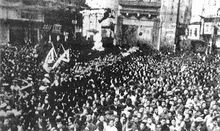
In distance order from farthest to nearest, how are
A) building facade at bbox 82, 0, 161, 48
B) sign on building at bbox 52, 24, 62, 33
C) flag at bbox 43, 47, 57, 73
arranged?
building facade at bbox 82, 0, 161, 48
sign on building at bbox 52, 24, 62, 33
flag at bbox 43, 47, 57, 73

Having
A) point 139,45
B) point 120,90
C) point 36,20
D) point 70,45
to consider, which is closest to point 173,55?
point 139,45

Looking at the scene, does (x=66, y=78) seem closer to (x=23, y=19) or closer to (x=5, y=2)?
(x=23, y=19)

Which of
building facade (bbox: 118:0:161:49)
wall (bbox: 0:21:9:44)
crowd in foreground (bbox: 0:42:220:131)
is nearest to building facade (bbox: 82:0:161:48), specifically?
building facade (bbox: 118:0:161:49)

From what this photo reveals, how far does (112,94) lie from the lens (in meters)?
7.05

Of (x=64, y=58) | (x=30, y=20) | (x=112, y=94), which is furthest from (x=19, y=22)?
(x=112, y=94)

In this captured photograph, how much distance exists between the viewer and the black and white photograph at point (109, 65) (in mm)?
5238

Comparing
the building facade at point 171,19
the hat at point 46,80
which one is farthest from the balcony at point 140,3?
the hat at point 46,80

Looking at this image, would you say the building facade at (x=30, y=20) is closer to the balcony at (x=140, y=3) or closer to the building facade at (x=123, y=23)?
the building facade at (x=123, y=23)

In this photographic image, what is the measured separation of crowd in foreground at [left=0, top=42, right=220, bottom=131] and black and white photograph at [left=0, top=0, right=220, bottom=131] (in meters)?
0.02

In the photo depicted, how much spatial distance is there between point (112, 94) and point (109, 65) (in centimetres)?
124

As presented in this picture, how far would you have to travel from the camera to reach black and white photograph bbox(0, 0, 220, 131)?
17.2 feet

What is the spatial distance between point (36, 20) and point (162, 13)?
3203 millimetres

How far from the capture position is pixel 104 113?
229 inches

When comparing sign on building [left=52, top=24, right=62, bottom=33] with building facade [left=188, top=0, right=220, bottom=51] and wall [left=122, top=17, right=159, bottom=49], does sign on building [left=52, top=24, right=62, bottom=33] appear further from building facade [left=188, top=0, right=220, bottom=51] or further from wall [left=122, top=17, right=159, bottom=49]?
building facade [left=188, top=0, right=220, bottom=51]
